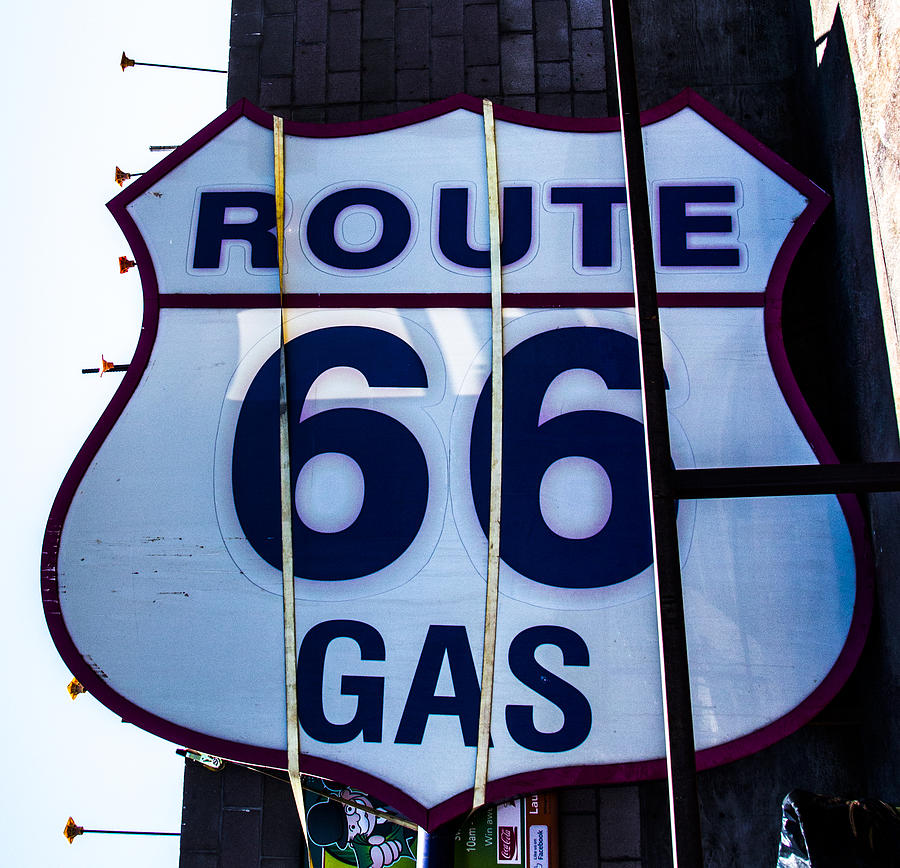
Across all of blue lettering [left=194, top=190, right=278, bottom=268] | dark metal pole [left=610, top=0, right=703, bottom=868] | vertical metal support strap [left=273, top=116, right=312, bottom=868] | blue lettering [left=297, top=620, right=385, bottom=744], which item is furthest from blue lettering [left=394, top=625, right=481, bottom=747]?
blue lettering [left=194, top=190, right=278, bottom=268]

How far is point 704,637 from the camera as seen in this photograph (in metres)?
3.72

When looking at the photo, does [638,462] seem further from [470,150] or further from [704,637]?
[470,150]

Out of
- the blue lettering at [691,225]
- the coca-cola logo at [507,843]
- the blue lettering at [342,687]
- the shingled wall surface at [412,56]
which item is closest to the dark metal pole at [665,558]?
the blue lettering at [691,225]

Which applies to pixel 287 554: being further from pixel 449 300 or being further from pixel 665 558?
pixel 665 558

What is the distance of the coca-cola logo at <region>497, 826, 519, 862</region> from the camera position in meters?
4.00

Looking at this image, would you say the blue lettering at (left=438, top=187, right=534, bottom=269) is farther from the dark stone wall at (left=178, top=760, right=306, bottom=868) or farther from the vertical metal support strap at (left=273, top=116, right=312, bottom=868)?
the dark stone wall at (left=178, top=760, right=306, bottom=868)

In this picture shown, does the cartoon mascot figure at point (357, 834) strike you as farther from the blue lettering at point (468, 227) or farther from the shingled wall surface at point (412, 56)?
the shingled wall surface at point (412, 56)

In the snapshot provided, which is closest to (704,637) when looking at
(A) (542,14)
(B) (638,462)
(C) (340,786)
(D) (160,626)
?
(B) (638,462)

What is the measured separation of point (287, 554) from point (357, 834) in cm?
146

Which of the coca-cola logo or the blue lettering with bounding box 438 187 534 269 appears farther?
the blue lettering with bounding box 438 187 534 269

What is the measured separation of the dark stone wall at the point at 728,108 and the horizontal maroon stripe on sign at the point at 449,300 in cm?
63

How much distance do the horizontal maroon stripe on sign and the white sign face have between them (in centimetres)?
2

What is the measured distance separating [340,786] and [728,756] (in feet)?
6.10

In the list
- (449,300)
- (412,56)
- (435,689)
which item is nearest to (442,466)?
(449,300)
